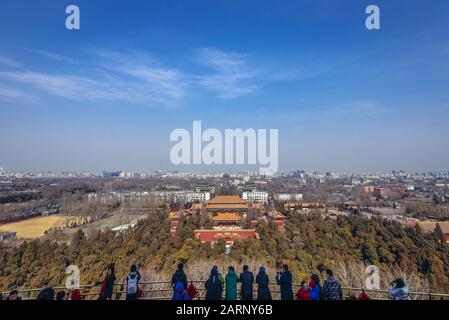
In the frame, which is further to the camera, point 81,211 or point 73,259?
point 81,211

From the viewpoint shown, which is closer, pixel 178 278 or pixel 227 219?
pixel 178 278

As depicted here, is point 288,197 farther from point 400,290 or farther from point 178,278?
point 178,278

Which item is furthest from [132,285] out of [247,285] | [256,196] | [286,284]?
[256,196]

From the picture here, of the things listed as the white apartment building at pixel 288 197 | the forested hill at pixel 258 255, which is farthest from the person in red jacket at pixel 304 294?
the white apartment building at pixel 288 197

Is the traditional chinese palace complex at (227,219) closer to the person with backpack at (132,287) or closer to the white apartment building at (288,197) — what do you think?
the white apartment building at (288,197)

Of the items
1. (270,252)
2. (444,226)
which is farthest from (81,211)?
(444,226)
